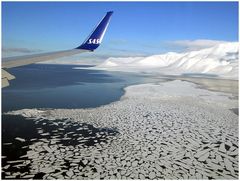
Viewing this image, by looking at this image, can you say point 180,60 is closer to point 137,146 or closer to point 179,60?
point 179,60

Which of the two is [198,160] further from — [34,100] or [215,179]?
[34,100]

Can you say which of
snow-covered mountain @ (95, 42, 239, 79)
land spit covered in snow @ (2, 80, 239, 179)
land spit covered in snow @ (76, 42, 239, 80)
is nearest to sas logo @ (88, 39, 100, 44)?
land spit covered in snow @ (2, 80, 239, 179)

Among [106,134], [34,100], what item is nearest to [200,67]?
[34,100]

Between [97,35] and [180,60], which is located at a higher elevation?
[180,60]

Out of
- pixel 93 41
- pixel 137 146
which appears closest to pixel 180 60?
pixel 93 41

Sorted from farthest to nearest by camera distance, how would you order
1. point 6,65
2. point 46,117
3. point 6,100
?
point 6,100
point 46,117
point 6,65

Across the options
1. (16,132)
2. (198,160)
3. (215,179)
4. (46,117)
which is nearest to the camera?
(215,179)

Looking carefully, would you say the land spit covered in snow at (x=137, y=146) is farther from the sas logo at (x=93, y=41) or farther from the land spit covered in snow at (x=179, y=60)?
the land spit covered in snow at (x=179, y=60)
